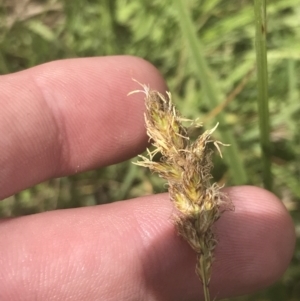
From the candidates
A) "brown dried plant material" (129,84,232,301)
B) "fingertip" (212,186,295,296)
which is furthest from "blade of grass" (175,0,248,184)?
"brown dried plant material" (129,84,232,301)

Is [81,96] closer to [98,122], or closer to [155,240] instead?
[98,122]

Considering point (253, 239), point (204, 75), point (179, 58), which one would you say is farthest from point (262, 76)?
point (179, 58)

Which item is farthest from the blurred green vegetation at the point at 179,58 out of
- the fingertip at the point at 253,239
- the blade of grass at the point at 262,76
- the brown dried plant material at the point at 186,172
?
the brown dried plant material at the point at 186,172

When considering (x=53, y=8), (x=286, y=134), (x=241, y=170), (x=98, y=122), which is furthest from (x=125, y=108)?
(x=53, y=8)

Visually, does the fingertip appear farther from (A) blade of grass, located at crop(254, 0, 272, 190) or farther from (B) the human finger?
(A) blade of grass, located at crop(254, 0, 272, 190)

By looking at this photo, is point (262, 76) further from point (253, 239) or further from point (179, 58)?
point (179, 58)

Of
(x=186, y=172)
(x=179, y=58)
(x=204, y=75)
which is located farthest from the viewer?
(x=179, y=58)
